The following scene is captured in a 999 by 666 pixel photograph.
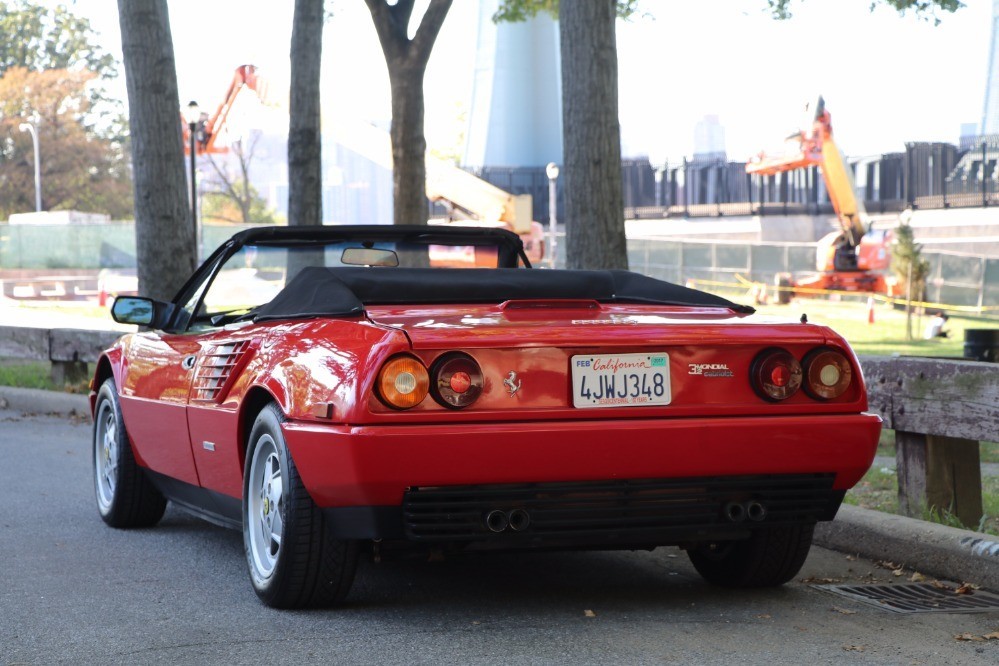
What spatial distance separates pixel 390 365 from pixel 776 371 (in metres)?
1.23

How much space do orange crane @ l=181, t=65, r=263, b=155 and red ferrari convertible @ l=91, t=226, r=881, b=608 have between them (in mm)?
30537

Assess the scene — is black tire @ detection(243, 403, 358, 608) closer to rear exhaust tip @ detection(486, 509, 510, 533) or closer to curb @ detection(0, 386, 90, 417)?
rear exhaust tip @ detection(486, 509, 510, 533)

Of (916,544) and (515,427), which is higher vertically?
(515,427)

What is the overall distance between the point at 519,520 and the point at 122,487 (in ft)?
9.39

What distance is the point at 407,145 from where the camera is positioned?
17.0m

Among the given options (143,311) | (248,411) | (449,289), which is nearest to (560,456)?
(449,289)

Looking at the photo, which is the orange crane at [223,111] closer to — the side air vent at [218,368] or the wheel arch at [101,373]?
the wheel arch at [101,373]

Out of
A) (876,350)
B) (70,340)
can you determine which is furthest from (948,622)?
(876,350)

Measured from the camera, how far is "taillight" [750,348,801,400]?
4.64 m

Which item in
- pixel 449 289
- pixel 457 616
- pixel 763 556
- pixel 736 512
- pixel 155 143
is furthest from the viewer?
pixel 155 143

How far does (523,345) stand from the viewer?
441 cm

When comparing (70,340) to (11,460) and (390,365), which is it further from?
(390,365)

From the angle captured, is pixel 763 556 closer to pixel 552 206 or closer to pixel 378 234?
pixel 378 234

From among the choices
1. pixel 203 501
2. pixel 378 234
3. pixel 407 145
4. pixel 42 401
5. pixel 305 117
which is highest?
pixel 305 117
